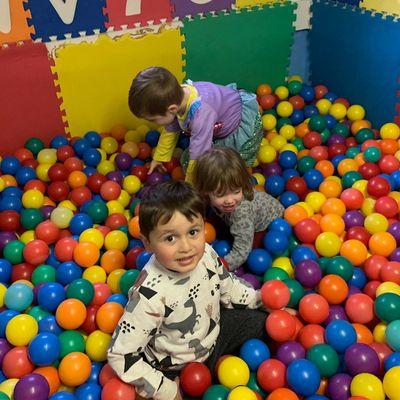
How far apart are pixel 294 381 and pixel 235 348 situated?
0.69 ft

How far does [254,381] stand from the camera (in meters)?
1.24

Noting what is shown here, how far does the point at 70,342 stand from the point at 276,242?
703mm

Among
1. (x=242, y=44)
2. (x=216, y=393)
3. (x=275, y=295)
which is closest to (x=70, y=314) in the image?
(x=216, y=393)

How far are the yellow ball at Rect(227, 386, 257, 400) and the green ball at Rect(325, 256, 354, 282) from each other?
47cm

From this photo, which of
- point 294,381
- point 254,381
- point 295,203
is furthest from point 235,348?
point 295,203

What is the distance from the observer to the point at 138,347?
1062 mm

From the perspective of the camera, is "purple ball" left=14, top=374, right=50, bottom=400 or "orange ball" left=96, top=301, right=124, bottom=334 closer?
"purple ball" left=14, top=374, right=50, bottom=400

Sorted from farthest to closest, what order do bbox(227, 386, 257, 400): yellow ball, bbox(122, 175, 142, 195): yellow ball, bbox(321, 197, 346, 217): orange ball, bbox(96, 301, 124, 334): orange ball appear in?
bbox(122, 175, 142, 195): yellow ball, bbox(321, 197, 346, 217): orange ball, bbox(96, 301, 124, 334): orange ball, bbox(227, 386, 257, 400): yellow ball

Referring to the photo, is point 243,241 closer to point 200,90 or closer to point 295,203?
point 295,203

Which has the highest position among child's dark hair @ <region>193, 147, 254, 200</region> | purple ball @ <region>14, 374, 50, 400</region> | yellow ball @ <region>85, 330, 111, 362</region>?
child's dark hair @ <region>193, 147, 254, 200</region>

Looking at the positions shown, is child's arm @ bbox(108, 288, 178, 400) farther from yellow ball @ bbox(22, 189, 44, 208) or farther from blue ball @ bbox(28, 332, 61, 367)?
yellow ball @ bbox(22, 189, 44, 208)

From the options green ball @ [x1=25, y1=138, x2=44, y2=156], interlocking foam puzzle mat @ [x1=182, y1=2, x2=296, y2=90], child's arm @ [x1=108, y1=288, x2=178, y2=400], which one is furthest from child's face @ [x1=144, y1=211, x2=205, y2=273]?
interlocking foam puzzle mat @ [x1=182, y1=2, x2=296, y2=90]

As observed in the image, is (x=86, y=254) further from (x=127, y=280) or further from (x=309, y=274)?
(x=309, y=274)

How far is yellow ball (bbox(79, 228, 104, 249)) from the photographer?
1640mm
